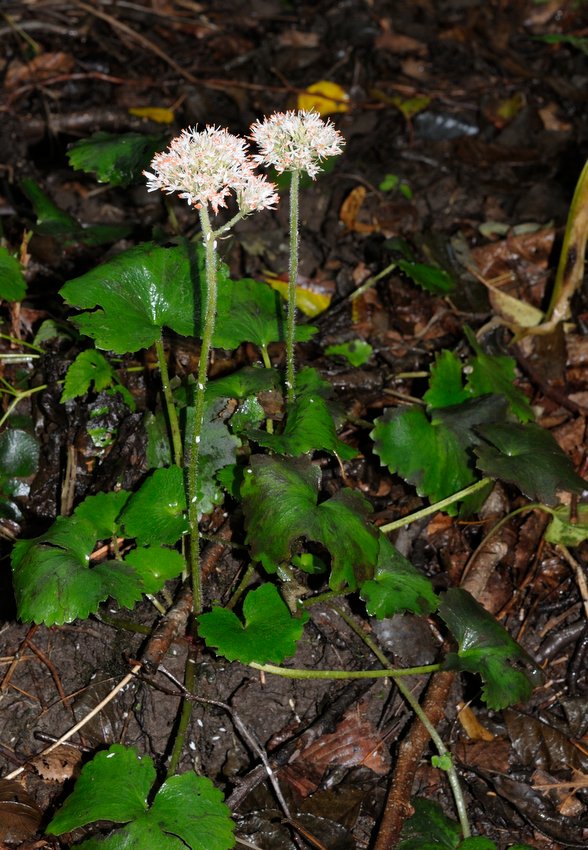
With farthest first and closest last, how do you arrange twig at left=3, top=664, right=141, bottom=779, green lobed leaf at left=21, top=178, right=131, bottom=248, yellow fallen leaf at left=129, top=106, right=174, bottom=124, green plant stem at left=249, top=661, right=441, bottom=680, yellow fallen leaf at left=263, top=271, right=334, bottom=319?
yellow fallen leaf at left=129, top=106, right=174, bottom=124 → yellow fallen leaf at left=263, top=271, right=334, bottom=319 → green lobed leaf at left=21, top=178, right=131, bottom=248 → green plant stem at left=249, top=661, right=441, bottom=680 → twig at left=3, top=664, right=141, bottom=779

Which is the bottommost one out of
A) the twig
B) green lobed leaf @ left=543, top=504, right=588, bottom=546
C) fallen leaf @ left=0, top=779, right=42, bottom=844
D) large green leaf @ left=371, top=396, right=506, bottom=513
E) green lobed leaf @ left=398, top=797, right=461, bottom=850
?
green lobed leaf @ left=398, top=797, right=461, bottom=850

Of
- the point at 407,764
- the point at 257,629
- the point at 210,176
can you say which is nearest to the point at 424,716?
the point at 407,764

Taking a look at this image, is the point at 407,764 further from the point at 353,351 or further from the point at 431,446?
the point at 353,351

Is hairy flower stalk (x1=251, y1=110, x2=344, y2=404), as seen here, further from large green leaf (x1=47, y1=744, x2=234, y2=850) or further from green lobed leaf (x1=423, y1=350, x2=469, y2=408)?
large green leaf (x1=47, y1=744, x2=234, y2=850)

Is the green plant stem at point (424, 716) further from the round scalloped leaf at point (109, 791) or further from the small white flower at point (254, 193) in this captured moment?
the small white flower at point (254, 193)

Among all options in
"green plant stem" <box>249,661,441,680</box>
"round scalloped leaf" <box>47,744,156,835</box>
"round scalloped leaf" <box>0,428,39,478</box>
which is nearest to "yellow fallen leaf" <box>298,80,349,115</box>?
"round scalloped leaf" <box>0,428,39,478</box>
